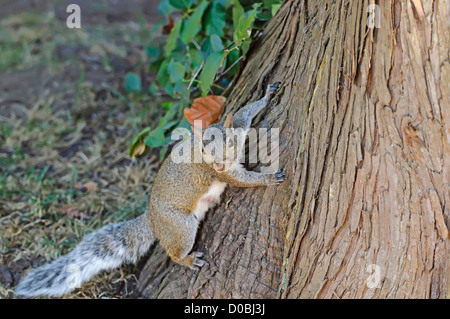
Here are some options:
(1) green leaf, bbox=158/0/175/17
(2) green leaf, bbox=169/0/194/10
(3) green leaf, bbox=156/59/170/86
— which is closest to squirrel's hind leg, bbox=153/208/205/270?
(3) green leaf, bbox=156/59/170/86

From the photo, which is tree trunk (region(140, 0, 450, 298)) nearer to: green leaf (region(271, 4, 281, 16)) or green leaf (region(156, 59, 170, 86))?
green leaf (region(271, 4, 281, 16))

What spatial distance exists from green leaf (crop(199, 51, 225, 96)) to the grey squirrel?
185 millimetres

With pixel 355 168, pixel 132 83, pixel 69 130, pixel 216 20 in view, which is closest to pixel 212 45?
pixel 216 20

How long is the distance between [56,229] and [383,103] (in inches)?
77.5

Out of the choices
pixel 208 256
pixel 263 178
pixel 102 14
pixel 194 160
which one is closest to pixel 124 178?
pixel 194 160

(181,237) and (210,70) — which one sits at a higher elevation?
(210,70)

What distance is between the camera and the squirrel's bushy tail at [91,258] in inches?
91.0

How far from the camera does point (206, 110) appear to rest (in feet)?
8.04

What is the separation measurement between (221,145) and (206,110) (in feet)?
1.11

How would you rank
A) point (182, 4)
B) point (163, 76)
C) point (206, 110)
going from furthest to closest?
point (163, 76), point (182, 4), point (206, 110)

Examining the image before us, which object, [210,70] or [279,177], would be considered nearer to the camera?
[279,177]

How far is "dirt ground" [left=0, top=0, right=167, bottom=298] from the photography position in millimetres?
2707

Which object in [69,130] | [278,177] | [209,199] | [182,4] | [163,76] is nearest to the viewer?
[278,177]

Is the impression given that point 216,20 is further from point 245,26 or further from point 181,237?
point 181,237
